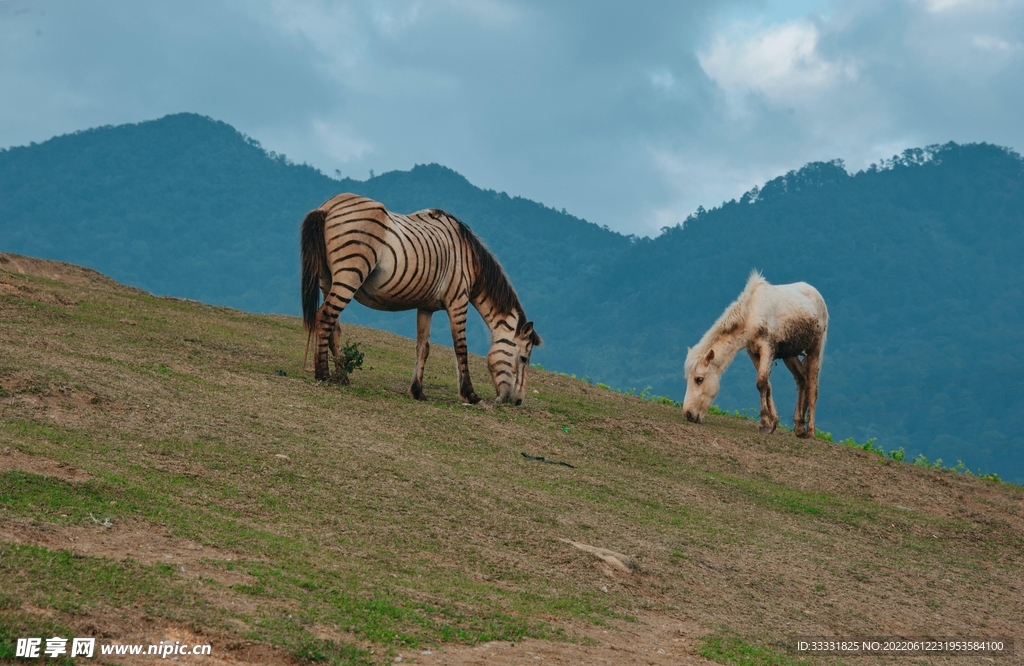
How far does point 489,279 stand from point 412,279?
1935 millimetres

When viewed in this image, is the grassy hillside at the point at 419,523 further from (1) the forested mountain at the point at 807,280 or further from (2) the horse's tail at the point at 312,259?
(1) the forested mountain at the point at 807,280

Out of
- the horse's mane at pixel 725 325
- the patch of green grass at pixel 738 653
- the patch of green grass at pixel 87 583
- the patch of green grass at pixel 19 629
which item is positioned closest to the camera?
the patch of green grass at pixel 19 629

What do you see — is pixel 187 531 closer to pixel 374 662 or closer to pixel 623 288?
pixel 374 662

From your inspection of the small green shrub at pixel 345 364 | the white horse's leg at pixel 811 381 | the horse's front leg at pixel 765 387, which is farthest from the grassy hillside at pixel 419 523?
the white horse's leg at pixel 811 381

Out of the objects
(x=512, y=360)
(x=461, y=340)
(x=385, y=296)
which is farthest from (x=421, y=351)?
(x=512, y=360)

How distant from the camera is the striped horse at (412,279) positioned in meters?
16.0

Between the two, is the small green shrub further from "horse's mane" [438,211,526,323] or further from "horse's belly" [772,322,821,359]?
"horse's belly" [772,322,821,359]

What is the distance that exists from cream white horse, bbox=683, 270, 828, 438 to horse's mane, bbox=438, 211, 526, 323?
12.7 ft

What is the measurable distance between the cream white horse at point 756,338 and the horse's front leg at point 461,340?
469 centimetres

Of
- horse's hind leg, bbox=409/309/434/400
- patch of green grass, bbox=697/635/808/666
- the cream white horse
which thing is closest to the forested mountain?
the cream white horse

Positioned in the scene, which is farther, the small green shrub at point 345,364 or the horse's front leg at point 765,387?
the horse's front leg at point 765,387

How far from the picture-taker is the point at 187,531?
855 cm

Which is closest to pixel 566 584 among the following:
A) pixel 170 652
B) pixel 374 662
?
pixel 374 662

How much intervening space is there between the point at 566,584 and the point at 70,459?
483 centimetres
